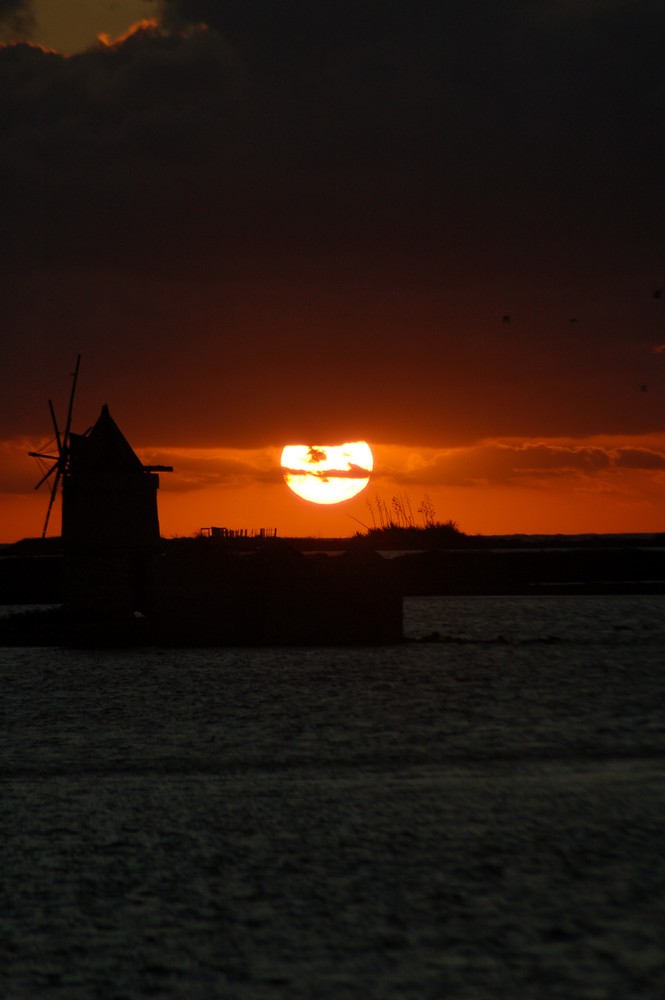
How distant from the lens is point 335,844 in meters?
6.89

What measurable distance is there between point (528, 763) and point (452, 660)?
10.9 metres

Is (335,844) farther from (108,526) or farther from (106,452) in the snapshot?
(106,452)

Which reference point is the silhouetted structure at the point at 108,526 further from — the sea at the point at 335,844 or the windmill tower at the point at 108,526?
the sea at the point at 335,844

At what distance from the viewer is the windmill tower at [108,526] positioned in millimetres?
31906

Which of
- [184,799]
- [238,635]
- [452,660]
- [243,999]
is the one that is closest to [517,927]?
[243,999]

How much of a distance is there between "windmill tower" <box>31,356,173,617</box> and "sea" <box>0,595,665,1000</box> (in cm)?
1590

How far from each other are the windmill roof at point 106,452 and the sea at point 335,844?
21.2 m

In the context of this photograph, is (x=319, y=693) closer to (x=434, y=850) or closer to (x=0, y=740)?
(x=0, y=740)

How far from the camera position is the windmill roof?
3675 centimetres

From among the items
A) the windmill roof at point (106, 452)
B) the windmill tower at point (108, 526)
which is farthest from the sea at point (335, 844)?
the windmill roof at point (106, 452)

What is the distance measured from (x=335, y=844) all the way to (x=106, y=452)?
31.2m

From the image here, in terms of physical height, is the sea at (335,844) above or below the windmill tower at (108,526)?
below

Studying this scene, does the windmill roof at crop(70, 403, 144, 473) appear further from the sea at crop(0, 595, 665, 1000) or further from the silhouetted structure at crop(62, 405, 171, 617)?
the sea at crop(0, 595, 665, 1000)

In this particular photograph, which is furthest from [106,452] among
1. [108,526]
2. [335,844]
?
[335,844]
